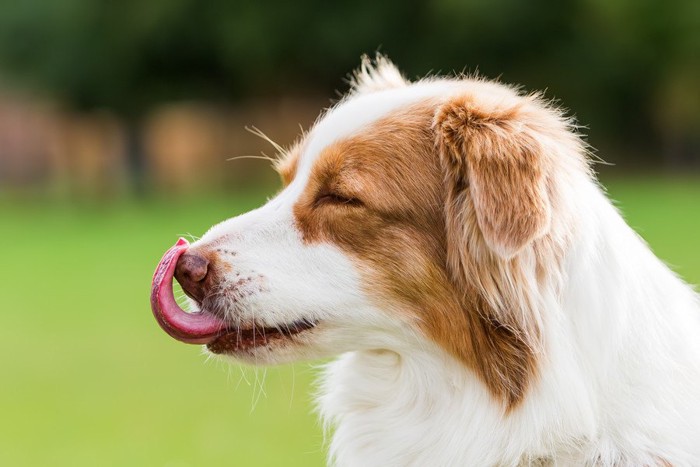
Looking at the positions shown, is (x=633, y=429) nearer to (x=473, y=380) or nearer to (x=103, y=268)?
(x=473, y=380)

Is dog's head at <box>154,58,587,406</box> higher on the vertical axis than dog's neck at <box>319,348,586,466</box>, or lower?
higher

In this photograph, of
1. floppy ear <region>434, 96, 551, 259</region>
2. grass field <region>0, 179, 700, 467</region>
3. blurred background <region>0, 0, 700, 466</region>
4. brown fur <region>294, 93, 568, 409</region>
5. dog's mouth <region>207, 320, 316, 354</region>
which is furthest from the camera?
blurred background <region>0, 0, 700, 466</region>

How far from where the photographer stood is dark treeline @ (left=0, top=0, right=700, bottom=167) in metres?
30.1

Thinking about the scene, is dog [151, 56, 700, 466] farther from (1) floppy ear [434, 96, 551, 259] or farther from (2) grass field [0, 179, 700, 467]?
(2) grass field [0, 179, 700, 467]

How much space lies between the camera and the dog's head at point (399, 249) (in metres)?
3.61

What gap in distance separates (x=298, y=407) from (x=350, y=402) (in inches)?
194

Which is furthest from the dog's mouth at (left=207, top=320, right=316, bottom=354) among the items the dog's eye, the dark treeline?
the dark treeline

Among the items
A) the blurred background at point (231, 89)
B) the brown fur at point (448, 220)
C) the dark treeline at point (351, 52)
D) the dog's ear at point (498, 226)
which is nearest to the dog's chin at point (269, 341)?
the brown fur at point (448, 220)

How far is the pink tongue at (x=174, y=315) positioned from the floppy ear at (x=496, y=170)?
97 cm

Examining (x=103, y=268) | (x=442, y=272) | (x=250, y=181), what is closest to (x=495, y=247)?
(x=442, y=272)

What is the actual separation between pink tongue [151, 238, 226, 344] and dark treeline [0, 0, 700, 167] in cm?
2550

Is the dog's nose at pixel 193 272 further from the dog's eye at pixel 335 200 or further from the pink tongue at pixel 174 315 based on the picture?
the dog's eye at pixel 335 200

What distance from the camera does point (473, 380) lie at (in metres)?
3.72

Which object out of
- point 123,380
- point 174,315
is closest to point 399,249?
point 174,315
